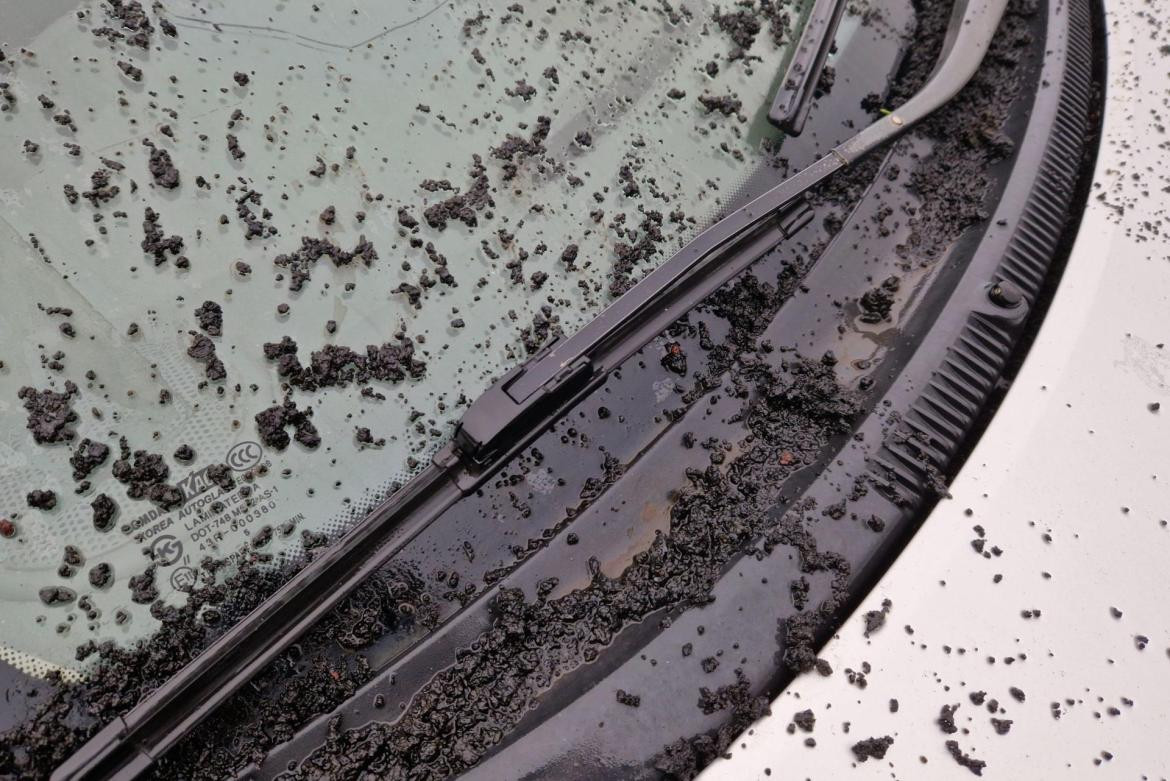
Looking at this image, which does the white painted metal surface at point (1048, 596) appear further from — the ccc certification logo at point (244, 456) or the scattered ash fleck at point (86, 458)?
the scattered ash fleck at point (86, 458)

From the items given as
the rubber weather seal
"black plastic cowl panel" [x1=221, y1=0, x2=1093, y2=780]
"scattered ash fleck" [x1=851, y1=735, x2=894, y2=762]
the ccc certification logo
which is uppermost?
the ccc certification logo

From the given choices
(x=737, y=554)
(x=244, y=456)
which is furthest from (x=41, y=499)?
(x=737, y=554)

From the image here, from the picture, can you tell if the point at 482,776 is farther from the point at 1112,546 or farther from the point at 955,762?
the point at 1112,546

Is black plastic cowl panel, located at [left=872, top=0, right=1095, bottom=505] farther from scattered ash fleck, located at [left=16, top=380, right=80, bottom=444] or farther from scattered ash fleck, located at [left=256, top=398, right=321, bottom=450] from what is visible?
scattered ash fleck, located at [left=16, top=380, right=80, bottom=444]

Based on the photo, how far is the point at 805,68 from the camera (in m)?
1.69

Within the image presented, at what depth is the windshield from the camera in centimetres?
108

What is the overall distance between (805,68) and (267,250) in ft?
4.32

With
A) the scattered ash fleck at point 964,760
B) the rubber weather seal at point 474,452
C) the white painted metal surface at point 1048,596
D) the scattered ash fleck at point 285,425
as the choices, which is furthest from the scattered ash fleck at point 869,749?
the scattered ash fleck at point 285,425

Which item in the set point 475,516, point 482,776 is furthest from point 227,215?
point 482,776

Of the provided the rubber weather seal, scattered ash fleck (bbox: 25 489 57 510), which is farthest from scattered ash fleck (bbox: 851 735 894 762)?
scattered ash fleck (bbox: 25 489 57 510)

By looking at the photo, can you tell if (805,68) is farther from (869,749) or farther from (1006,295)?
(869,749)

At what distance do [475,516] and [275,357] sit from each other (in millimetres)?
446

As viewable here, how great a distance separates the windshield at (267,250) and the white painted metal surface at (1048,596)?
797mm

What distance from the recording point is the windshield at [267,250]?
1.08 metres
